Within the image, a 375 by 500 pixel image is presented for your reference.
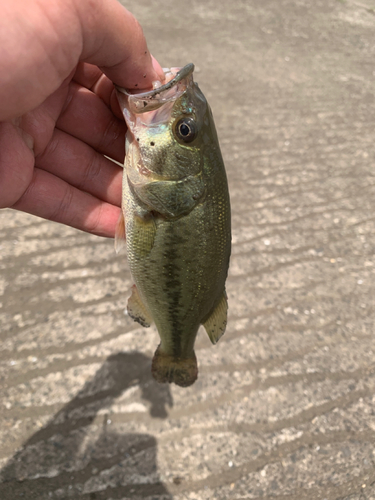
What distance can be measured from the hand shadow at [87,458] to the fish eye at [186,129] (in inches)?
88.6

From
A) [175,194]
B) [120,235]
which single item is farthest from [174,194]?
[120,235]

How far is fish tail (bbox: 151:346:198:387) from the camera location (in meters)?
2.39

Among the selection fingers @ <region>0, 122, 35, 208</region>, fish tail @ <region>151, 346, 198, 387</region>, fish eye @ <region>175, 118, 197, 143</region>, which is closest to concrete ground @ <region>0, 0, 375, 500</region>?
fish tail @ <region>151, 346, 198, 387</region>

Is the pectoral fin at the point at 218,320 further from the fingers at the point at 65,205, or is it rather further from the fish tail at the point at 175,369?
the fingers at the point at 65,205

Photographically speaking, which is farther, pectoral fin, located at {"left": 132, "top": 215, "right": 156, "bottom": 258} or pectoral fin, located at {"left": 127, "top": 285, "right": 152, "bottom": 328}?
pectoral fin, located at {"left": 127, "top": 285, "right": 152, "bottom": 328}

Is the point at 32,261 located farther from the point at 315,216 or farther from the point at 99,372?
the point at 315,216

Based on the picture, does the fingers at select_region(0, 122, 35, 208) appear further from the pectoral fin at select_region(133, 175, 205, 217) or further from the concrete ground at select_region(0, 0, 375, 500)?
the concrete ground at select_region(0, 0, 375, 500)

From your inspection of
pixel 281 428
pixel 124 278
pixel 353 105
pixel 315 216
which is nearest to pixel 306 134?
pixel 353 105

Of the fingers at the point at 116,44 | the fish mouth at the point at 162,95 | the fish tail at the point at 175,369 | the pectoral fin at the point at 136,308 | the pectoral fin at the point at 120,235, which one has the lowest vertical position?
the fish tail at the point at 175,369

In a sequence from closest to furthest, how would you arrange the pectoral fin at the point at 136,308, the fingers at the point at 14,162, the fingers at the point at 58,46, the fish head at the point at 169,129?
the fingers at the point at 58,46, the fish head at the point at 169,129, the fingers at the point at 14,162, the pectoral fin at the point at 136,308

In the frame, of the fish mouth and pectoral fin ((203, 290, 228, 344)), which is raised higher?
the fish mouth

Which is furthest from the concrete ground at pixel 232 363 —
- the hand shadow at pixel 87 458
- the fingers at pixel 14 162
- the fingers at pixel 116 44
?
the fingers at pixel 116 44

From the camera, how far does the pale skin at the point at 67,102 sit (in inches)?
63.2

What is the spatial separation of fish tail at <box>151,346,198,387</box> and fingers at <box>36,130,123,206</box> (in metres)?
1.18
